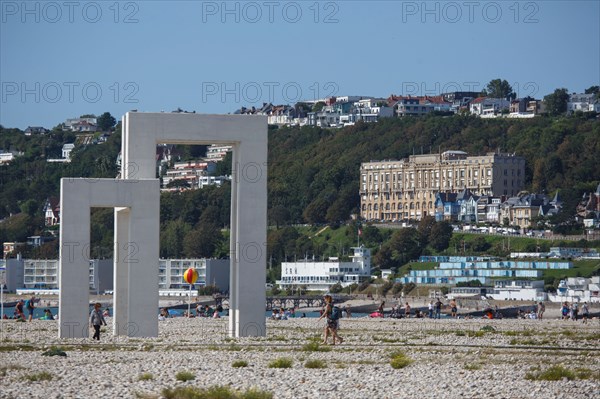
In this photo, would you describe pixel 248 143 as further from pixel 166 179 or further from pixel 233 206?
pixel 166 179

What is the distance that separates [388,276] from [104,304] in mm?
24025

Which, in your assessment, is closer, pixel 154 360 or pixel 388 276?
pixel 154 360

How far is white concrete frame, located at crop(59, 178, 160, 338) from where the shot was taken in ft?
100.0

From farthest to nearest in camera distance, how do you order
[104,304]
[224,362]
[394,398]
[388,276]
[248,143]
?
[388,276], [104,304], [248,143], [224,362], [394,398]

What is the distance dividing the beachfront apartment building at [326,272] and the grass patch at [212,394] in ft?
332

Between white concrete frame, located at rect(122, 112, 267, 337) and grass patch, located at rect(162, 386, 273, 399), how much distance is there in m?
11.9

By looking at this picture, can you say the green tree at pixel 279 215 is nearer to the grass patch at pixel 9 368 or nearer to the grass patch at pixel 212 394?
the grass patch at pixel 9 368

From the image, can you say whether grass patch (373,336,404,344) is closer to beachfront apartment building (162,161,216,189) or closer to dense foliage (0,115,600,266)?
dense foliage (0,115,600,266)

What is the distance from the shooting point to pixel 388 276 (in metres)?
118

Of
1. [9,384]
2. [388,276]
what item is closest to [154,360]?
[9,384]

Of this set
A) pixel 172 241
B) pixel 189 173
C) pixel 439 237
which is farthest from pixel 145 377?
pixel 189 173

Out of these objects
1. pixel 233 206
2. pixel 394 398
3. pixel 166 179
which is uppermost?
pixel 166 179

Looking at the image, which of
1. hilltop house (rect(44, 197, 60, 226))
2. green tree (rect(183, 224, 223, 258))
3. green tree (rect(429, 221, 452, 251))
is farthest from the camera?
hilltop house (rect(44, 197, 60, 226))

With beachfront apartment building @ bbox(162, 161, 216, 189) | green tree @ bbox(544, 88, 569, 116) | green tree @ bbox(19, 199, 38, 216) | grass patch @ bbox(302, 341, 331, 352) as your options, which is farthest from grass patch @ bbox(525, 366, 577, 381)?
green tree @ bbox(544, 88, 569, 116)
